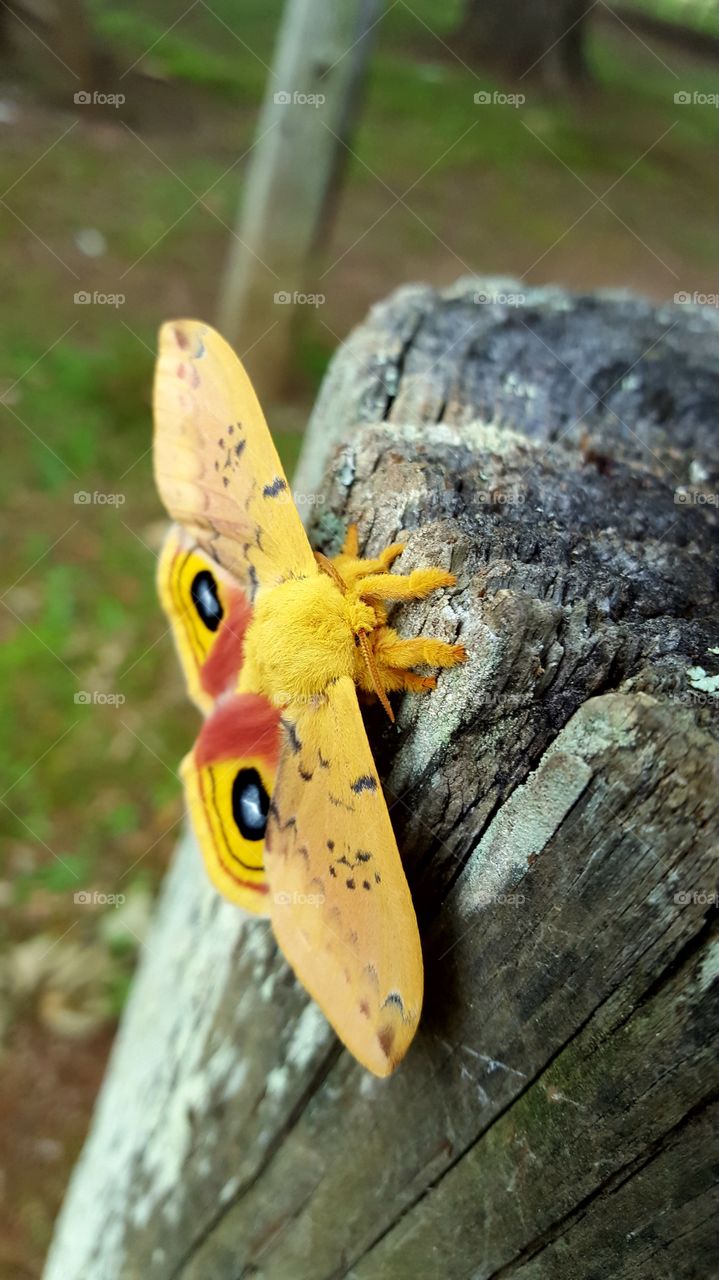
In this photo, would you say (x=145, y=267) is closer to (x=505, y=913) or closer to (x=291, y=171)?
(x=291, y=171)

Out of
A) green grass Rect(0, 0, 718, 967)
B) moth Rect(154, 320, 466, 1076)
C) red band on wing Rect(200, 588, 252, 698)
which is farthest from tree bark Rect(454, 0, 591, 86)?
red band on wing Rect(200, 588, 252, 698)

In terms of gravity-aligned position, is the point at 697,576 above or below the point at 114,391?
above

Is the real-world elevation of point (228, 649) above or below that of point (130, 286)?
above

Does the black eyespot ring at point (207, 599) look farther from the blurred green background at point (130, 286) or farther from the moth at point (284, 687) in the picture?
the blurred green background at point (130, 286)

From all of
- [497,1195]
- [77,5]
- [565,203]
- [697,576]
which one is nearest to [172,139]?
[77,5]

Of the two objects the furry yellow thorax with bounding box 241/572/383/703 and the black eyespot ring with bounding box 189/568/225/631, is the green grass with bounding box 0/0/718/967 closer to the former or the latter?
the black eyespot ring with bounding box 189/568/225/631

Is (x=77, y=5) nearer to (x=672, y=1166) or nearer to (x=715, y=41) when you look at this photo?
(x=672, y=1166)

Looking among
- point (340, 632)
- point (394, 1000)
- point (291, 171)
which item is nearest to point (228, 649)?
point (340, 632)
